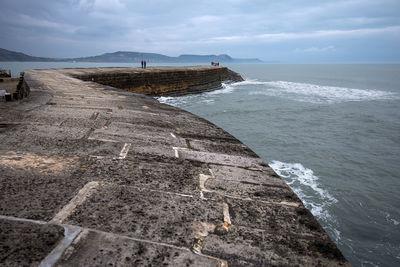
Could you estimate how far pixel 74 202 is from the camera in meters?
1.37

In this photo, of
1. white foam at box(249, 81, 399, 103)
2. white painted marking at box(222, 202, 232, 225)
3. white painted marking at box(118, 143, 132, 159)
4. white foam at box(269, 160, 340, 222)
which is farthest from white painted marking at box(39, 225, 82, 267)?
white foam at box(249, 81, 399, 103)

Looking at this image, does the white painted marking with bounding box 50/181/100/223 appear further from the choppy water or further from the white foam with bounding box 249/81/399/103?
the white foam with bounding box 249/81/399/103

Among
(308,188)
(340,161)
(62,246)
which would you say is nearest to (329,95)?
(340,161)

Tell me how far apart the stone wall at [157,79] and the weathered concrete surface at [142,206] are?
35.0 feet

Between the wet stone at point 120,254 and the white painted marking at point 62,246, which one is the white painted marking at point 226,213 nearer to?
the wet stone at point 120,254

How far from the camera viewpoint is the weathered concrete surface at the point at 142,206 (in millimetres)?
1084

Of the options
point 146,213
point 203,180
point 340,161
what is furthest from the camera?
point 340,161

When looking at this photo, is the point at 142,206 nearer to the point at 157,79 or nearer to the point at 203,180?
the point at 203,180

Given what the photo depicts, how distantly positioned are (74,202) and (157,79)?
16.2m

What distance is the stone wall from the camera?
13270 millimetres

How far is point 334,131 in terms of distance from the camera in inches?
435

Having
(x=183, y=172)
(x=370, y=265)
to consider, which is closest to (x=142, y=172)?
(x=183, y=172)

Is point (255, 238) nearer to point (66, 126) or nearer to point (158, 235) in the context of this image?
point (158, 235)

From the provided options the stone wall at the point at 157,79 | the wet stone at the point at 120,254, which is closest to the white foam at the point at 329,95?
the stone wall at the point at 157,79
